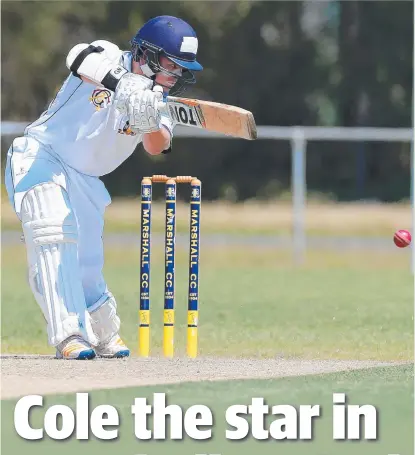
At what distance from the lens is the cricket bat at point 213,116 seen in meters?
7.21

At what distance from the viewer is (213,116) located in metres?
7.35

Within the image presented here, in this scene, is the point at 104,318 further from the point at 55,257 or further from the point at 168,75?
the point at 168,75

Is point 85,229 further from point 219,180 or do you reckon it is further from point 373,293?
point 219,180

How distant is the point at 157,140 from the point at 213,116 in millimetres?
652

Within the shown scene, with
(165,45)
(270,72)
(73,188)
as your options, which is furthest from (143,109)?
(270,72)

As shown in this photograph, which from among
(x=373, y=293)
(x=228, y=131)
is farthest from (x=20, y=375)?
(x=373, y=293)

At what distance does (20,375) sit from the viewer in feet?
23.2

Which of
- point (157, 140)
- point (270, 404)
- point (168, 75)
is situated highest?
point (168, 75)

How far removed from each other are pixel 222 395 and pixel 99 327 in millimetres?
1764

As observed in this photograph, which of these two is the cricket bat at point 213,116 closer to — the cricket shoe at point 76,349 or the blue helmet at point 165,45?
the blue helmet at point 165,45

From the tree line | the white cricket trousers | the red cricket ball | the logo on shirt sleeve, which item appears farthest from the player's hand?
the tree line

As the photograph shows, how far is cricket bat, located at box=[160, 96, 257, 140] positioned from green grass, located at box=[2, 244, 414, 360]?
190 cm

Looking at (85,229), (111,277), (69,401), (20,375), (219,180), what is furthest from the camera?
(219,180)

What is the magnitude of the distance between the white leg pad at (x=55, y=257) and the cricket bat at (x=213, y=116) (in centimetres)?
79
